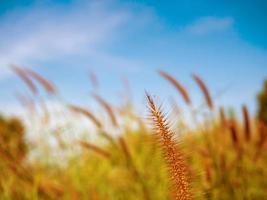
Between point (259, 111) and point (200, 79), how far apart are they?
10.8 m

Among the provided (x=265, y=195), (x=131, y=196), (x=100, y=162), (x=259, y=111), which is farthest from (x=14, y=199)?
(x=259, y=111)

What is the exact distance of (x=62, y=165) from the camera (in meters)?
5.15

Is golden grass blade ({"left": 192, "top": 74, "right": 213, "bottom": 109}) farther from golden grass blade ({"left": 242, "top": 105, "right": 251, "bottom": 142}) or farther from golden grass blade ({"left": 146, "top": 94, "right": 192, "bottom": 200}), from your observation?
golden grass blade ({"left": 146, "top": 94, "right": 192, "bottom": 200})

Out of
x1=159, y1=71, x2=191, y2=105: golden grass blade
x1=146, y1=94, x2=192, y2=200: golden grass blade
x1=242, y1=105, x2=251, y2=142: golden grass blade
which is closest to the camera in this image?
x1=146, y1=94, x2=192, y2=200: golden grass blade

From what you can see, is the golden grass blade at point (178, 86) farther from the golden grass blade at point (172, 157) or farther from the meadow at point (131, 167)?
the golden grass blade at point (172, 157)

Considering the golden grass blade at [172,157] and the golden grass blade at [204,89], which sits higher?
the golden grass blade at [204,89]

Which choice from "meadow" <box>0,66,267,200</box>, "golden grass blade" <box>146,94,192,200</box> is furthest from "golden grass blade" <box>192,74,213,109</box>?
"golden grass blade" <box>146,94,192,200</box>

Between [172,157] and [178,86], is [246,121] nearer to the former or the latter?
[178,86]

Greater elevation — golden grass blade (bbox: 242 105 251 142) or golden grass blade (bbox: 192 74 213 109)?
golden grass blade (bbox: 192 74 213 109)

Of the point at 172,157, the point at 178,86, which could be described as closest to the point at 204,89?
the point at 178,86

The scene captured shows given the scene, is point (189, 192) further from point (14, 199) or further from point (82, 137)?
point (82, 137)

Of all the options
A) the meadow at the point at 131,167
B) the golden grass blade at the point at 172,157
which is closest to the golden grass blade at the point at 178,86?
the meadow at the point at 131,167

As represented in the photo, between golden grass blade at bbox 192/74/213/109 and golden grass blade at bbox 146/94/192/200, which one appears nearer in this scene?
golden grass blade at bbox 146/94/192/200

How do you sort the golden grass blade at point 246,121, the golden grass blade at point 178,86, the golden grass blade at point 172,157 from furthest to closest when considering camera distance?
the golden grass blade at point 178,86 → the golden grass blade at point 246,121 → the golden grass blade at point 172,157
